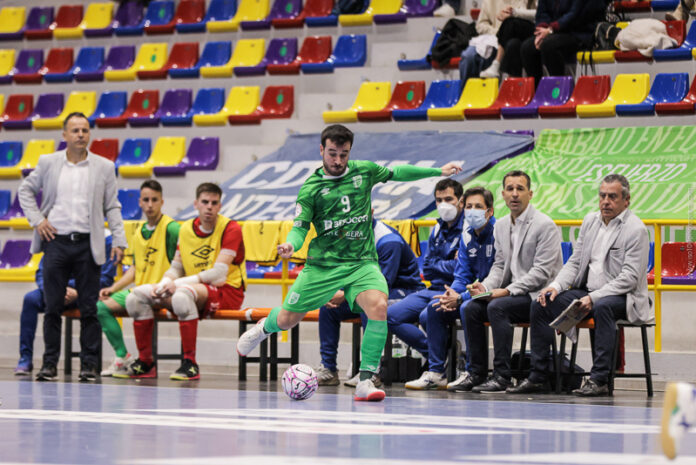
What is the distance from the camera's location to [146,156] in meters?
13.3

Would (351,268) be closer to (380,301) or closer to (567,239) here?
(380,301)

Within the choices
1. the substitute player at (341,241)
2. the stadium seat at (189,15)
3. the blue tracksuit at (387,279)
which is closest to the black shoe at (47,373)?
the blue tracksuit at (387,279)

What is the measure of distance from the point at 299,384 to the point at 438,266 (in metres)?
2.12

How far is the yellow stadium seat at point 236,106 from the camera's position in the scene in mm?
13312

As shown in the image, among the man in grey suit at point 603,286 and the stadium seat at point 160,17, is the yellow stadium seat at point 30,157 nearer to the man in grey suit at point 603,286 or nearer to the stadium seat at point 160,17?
the stadium seat at point 160,17

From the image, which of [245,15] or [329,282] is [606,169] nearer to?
[329,282]

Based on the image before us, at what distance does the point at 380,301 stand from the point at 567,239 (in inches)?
119

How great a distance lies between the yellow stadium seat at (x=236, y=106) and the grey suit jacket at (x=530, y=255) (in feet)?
20.4

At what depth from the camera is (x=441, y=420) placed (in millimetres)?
4988

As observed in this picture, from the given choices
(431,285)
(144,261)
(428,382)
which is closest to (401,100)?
(144,261)

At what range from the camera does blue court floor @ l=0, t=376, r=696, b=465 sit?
354cm

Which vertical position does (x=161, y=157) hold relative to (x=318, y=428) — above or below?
above

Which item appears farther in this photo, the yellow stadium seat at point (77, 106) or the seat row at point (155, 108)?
the yellow stadium seat at point (77, 106)

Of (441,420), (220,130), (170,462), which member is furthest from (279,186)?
(170,462)
